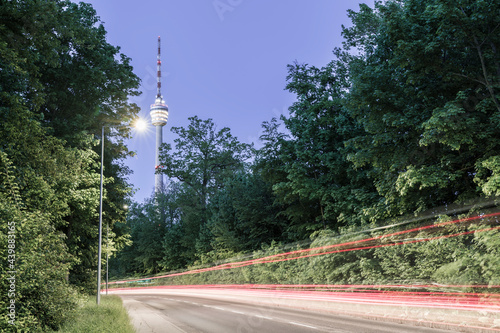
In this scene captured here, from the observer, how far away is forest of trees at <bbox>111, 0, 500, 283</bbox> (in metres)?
14.6

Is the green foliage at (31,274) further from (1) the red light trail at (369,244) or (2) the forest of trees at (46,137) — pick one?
(1) the red light trail at (369,244)

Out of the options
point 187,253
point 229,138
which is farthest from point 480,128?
point 187,253

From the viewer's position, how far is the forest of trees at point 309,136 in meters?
→ 11.1

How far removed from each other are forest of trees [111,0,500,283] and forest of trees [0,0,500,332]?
7cm

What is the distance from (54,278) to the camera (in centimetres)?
1073

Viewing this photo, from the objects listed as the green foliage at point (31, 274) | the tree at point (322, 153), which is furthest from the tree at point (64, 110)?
the tree at point (322, 153)

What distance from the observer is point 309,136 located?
2752cm

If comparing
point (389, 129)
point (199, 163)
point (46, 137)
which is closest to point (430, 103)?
point (389, 129)

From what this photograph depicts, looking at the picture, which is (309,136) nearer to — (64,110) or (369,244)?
(369,244)

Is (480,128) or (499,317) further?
(480,128)

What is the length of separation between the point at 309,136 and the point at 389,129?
9.74 metres

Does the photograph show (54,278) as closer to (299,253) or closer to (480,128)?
(480,128)

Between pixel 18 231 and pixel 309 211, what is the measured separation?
22.4m

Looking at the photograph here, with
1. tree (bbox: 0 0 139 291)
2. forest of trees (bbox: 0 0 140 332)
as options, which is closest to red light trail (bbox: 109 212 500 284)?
tree (bbox: 0 0 139 291)
